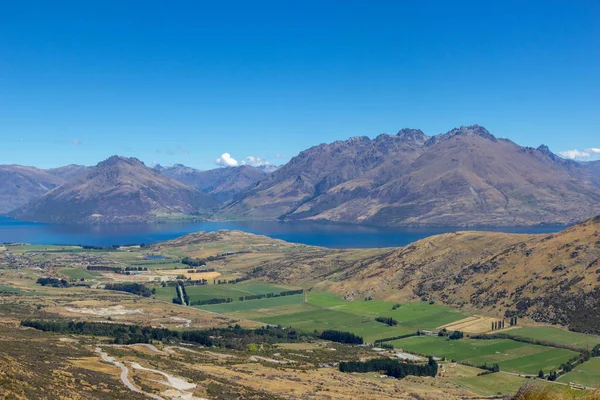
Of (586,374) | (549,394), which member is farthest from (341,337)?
(549,394)

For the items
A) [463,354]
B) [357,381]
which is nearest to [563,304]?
[463,354]

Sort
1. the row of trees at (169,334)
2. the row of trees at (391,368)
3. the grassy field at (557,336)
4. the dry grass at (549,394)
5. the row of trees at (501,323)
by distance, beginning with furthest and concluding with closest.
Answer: the row of trees at (501,323) < the grassy field at (557,336) < the row of trees at (169,334) < the row of trees at (391,368) < the dry grass at (549,394)

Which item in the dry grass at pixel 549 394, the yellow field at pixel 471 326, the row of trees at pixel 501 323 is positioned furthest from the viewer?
the row of trees at pixel 501 323

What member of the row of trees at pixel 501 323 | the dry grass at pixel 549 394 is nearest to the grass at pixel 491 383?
the row of trees at pixel 501 323

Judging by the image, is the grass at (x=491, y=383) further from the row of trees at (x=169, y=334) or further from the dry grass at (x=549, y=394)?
the dry grass at (x=549, y=394)

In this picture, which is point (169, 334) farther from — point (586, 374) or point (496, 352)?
point (586, 374)

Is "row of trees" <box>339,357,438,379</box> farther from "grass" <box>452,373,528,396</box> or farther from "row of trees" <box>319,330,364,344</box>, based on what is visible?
"row of trees" <box>319,330,364,344</box>
